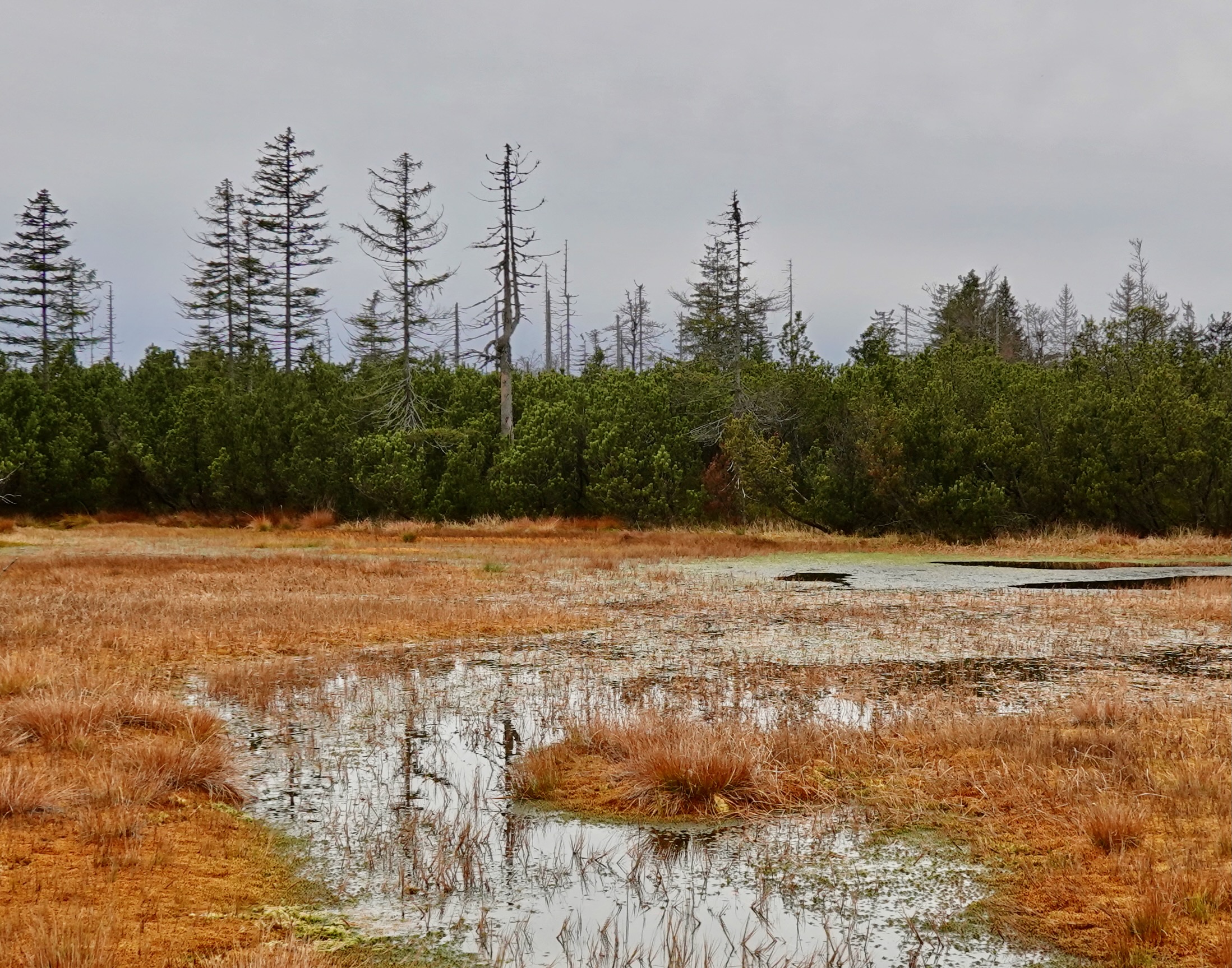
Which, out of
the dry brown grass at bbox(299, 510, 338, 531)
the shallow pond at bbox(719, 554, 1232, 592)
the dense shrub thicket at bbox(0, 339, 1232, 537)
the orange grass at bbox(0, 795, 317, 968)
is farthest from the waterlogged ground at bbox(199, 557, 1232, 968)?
the dry brown grass at bbox(299, 510, 338, 531)

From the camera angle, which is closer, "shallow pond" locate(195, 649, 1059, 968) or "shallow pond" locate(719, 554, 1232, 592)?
"shallow pond" locate(195, 649, 1059, 968)

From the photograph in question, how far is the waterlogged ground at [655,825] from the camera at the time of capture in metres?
4.69

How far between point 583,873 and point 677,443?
1270 inches

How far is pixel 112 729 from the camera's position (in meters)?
7.89

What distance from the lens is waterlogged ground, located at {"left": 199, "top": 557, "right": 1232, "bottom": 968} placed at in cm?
469

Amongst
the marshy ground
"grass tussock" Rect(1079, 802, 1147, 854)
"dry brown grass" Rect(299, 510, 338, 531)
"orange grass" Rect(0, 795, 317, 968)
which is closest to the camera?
"orange grass" Rect(0, 795, 317, 968)

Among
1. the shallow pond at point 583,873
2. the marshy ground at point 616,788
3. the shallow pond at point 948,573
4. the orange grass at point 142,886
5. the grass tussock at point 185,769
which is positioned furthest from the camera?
the shallow pond at point 948,573

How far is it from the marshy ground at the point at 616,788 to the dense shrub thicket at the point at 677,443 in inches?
649

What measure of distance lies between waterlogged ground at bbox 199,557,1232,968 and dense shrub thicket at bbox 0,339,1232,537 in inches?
608

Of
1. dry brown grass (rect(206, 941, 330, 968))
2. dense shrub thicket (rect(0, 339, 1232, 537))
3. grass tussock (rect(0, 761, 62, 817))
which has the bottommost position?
dry brown grass (rect(206, 941, 330, 968))

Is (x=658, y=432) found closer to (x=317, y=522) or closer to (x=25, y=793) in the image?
(x=317, y=522)

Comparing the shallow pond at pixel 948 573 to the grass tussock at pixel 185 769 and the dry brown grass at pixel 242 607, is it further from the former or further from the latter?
the grass tussock at pixel 185 769

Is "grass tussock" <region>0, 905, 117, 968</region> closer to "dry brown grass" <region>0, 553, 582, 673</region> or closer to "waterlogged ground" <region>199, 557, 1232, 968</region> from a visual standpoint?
"waterlogged ground" <region>199, 557, 1232, 968</region>

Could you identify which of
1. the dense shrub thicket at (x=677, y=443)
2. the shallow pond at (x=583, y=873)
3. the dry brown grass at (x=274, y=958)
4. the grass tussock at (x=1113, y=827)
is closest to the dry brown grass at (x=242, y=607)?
the shallow pond at (x=583, y=873)
